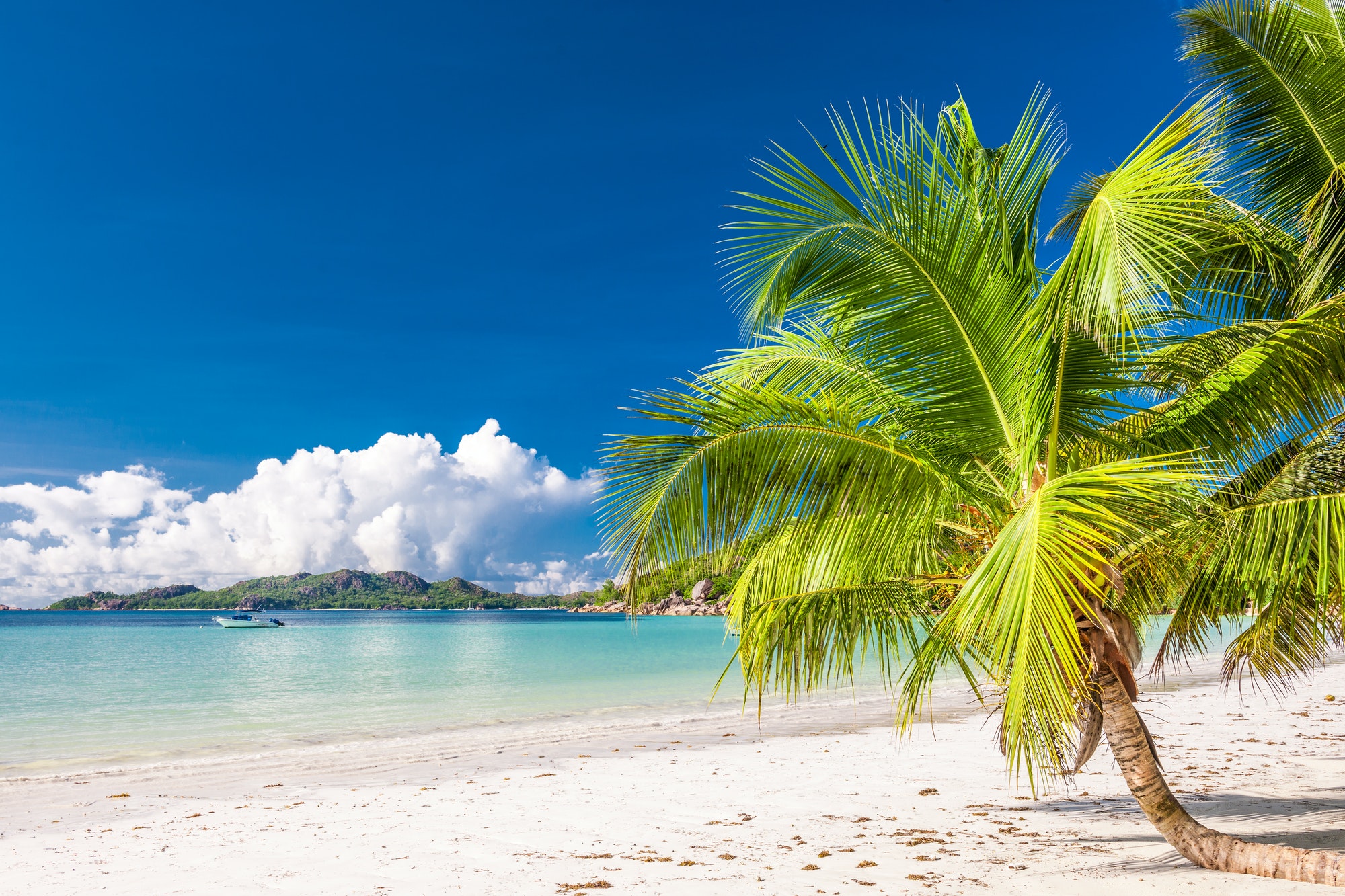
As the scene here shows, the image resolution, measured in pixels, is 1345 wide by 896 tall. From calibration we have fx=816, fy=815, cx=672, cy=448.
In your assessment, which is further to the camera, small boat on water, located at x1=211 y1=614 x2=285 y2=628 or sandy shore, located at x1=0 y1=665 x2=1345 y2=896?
small boat on water, located at x1=211 y1=614 x2=285 y2=628

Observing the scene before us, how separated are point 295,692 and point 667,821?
61.7ft

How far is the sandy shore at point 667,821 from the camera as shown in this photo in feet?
17.5

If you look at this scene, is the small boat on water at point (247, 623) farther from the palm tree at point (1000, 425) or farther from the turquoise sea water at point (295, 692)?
the palm tree at point (1000, 425)

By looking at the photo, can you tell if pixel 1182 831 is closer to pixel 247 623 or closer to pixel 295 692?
pixel 295 692

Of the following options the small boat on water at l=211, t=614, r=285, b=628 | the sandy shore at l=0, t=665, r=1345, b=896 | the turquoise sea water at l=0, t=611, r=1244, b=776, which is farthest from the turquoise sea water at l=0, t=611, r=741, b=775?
the small boat on water at l=211, t=614, r=285, b=628

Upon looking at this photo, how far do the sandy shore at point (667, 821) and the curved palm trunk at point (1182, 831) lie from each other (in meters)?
0.11

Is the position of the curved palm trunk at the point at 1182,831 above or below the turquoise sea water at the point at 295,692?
above

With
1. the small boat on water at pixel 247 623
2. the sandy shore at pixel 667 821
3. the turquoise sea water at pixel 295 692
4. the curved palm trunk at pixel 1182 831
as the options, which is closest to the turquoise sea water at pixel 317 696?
the turquoise sea water at pixel 295 692

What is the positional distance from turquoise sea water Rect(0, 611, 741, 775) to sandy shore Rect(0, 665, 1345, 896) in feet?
7.13

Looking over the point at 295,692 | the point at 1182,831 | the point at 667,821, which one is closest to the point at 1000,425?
the point at 1182,831

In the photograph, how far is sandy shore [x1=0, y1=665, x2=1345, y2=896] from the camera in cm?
534

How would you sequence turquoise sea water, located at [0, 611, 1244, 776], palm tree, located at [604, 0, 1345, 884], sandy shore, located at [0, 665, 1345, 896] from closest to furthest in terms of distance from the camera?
palm tree, located at [604, 0, 1345, 884] < sandy shore, located at [0, 665, 1345, 896] < turquoise sea water, located at [0, 611, 1244, 776]

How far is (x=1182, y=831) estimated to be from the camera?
4898mm

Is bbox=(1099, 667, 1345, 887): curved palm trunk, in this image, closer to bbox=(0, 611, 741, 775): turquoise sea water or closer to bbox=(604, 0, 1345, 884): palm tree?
bbox=(604, 0, 1345, 884): palm tree
